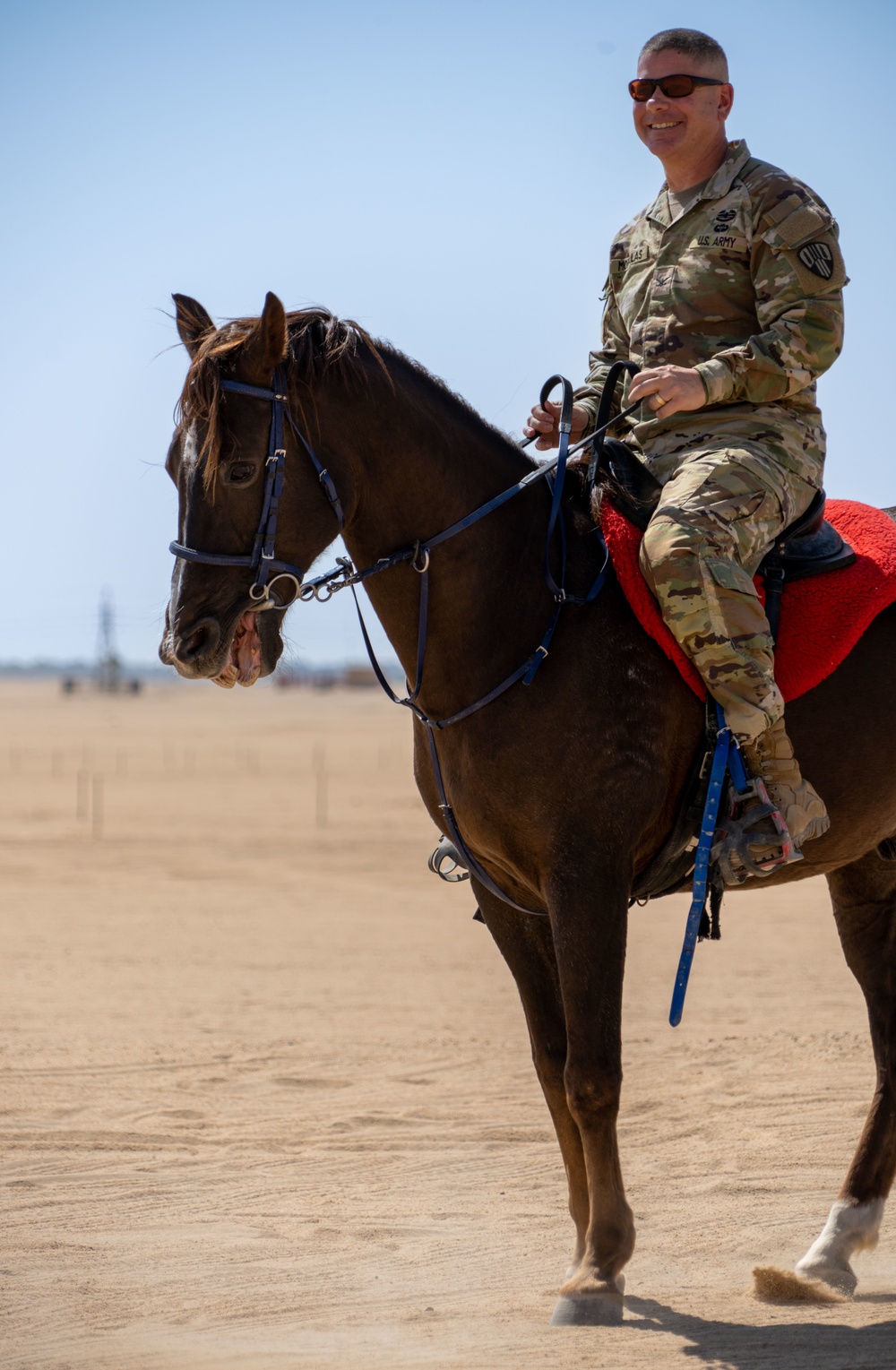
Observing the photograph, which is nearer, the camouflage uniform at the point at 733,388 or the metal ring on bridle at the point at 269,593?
the metal ring on bridle at the point at 269,593

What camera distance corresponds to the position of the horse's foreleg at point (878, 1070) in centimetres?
537

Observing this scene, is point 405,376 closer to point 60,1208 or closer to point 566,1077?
point 566,1077

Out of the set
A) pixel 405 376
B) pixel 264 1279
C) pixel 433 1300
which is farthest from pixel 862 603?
pixel 264 1279

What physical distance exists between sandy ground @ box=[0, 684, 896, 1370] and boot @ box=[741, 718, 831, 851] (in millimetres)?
1748

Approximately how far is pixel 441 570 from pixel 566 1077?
1779 millimetres

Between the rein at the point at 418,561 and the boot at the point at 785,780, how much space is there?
0.79 meters

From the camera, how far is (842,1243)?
537cm

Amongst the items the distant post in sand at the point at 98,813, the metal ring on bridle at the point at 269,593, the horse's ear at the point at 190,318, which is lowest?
the distant post in sand at the point at 98,813

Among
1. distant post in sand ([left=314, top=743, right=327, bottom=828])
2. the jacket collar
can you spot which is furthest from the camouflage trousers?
distant post in sand ([left=314, top=743, right=327, bottom=828])

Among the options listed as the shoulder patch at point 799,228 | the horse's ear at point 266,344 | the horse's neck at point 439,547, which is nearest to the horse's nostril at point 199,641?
the horse's neck at point 439,547

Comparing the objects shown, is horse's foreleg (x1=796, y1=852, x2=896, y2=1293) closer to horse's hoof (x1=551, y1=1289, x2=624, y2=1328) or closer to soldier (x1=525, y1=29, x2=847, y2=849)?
horse's hoof (x1=551, y1=1289, x2=624, y2=1328)

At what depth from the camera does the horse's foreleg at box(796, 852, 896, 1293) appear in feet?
17.6

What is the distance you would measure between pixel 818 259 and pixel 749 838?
205 cm

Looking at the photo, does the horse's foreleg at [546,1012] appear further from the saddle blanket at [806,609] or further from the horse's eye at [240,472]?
the horse's eye at [240,472]
